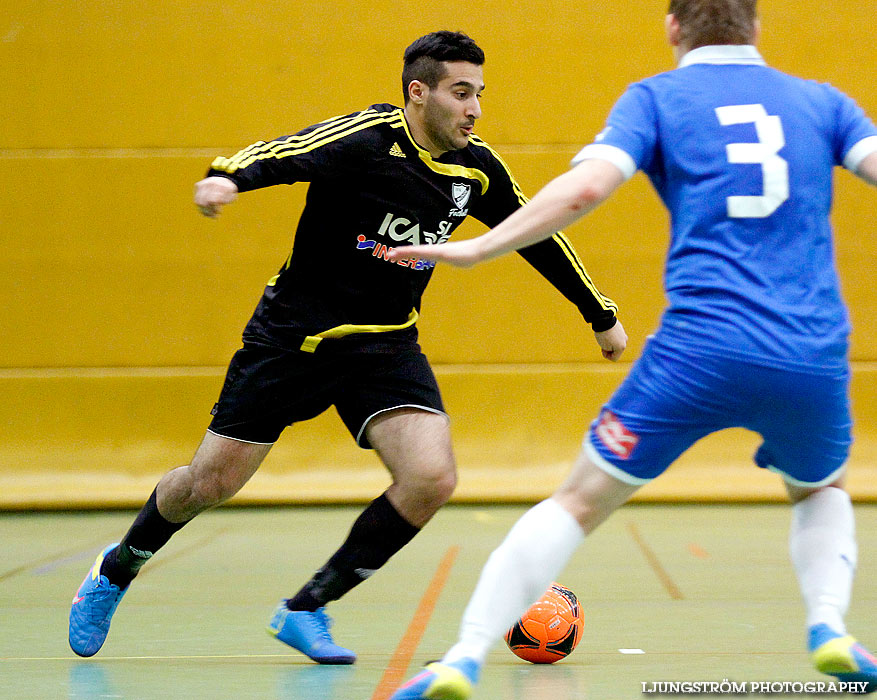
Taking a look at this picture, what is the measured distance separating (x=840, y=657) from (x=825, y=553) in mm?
252

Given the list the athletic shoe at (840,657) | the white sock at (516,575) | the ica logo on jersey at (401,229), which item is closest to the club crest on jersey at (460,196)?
the ica logo on jersey at (401,229)

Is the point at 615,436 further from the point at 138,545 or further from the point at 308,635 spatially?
the point at 138,545

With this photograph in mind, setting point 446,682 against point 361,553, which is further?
point 361,553

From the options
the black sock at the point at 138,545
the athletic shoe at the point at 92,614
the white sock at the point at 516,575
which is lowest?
the athletic shoe at the point at 92,614

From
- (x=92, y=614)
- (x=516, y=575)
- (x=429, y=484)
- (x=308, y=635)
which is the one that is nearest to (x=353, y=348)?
(x=429, y=484)

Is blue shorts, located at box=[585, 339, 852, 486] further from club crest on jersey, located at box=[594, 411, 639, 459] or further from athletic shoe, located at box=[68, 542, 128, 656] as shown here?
athletic shoe, located at box=[68, 542, 128, 656]

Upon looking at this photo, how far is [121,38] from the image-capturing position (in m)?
7.43

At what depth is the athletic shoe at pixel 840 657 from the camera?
2256 mm

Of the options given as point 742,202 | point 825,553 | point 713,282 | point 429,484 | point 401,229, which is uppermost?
point 742,202

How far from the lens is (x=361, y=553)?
328 centimetres

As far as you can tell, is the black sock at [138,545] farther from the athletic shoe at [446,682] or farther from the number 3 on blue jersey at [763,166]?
the number 3 on blue jersey at [763,166]

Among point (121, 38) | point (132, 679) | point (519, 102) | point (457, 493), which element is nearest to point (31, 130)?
point (121, 38)

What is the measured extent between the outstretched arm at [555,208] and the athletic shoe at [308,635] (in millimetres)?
1524

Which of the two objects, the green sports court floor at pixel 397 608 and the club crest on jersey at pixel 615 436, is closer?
the club crest on jersey at pixel 615 436
